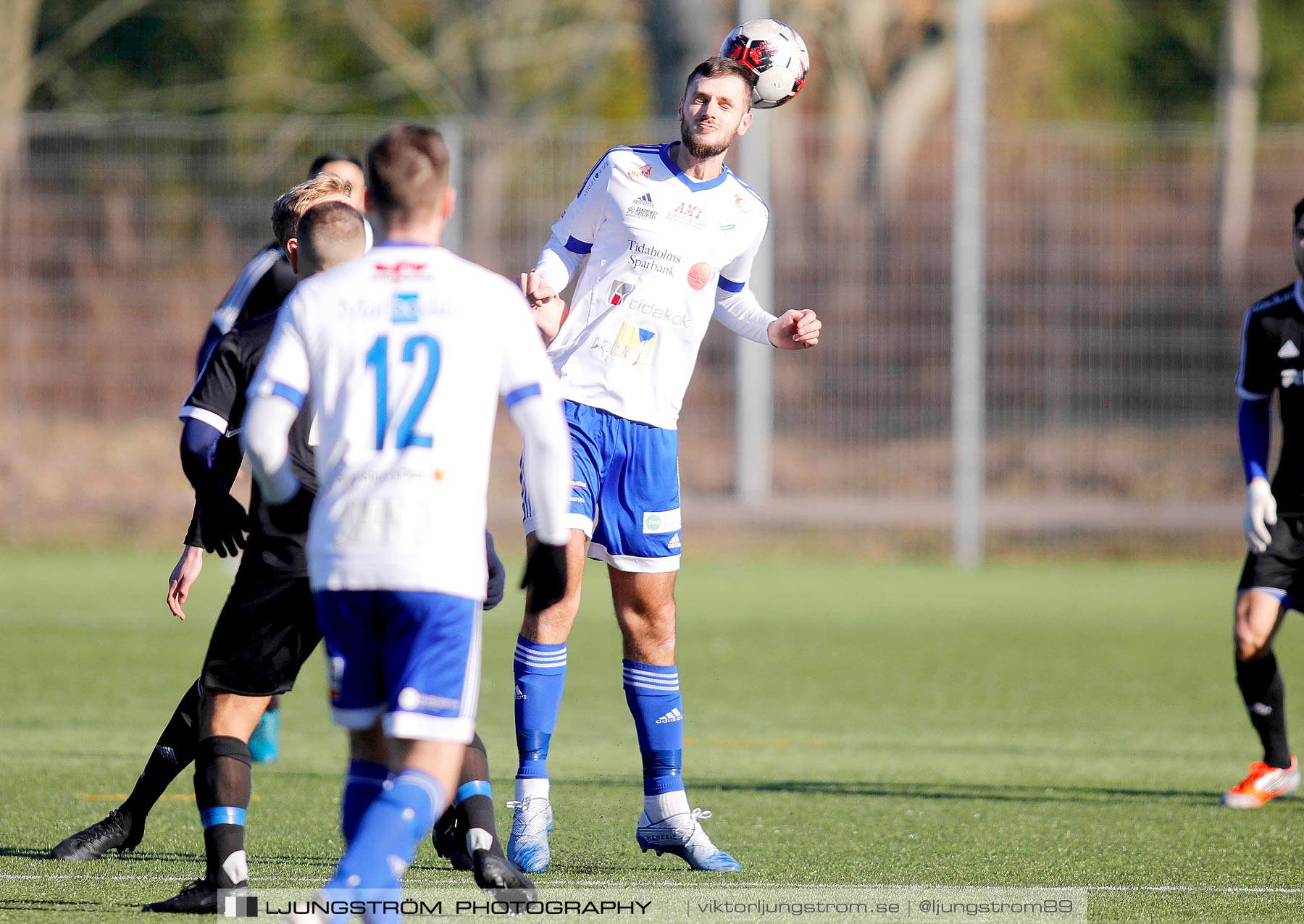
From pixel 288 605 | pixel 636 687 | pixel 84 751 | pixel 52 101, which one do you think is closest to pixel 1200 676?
pixel 636 687

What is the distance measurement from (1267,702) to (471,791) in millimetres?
3643

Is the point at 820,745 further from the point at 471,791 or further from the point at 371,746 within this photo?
the point at 371,746

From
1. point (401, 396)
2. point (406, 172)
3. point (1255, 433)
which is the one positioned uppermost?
point (406, 172)

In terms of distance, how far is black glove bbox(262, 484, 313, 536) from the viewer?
4.50 m

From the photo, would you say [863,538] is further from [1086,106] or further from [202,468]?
[1086,106]

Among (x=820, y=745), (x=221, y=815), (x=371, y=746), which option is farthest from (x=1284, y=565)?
(x=221, y=815)

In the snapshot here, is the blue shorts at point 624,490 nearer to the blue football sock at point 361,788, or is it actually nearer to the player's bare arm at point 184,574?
the player's bare arm at point 184,574

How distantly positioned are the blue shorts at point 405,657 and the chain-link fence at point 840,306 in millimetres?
11859

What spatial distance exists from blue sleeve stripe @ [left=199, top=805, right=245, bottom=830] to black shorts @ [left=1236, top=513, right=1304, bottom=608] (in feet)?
13.8

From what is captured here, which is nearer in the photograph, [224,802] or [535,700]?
[224,802]

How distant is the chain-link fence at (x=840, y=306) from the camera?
1546cm

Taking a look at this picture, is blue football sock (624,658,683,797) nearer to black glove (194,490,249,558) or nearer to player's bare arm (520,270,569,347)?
player's bare arm (520,270,569,347)

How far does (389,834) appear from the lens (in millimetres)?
3549

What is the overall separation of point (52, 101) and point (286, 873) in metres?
21.0
